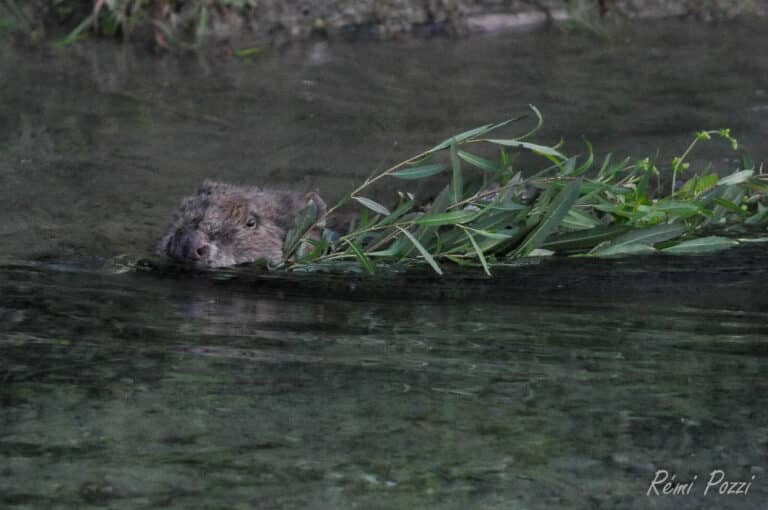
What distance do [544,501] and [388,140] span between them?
5246mm

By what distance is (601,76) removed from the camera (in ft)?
31.2

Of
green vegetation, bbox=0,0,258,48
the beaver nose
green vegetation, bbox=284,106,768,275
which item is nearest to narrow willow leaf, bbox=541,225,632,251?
green vegetation, bbox=284,106,768,275

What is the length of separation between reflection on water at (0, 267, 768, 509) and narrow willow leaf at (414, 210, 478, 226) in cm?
44

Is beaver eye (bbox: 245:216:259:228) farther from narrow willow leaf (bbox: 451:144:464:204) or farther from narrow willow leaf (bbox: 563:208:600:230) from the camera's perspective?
narrow willow leaf (bbox: 563:208:600:230)

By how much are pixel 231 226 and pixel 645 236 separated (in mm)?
1802

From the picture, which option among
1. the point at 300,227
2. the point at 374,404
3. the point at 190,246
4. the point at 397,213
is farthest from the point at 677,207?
the point at 374,404

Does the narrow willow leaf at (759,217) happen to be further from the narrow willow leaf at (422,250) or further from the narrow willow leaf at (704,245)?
the narrow willow leaf at (422,250)

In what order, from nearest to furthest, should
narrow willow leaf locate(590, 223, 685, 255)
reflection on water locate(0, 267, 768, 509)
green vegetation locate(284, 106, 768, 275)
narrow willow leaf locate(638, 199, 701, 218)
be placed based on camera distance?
1. reflection on water locate(0, 267, 768, 509)
2. green vegetation locate(284, 106, 768, 275)
3. narrow willow leaf locate(590, 223, 685, 255)
4. narrow willow leaf locate(638, 199, 701, 218)

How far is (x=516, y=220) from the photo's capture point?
512 centimetres

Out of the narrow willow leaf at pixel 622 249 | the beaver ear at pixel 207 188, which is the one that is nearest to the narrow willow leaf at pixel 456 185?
the narrow willow leaf at pixel 622 249

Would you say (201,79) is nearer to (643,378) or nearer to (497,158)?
(497,158)

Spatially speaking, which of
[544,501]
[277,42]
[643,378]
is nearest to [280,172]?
[277,42]

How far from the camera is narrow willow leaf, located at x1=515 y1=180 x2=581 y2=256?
16.0 ft

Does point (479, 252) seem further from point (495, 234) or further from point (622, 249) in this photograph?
point (622, 249)
